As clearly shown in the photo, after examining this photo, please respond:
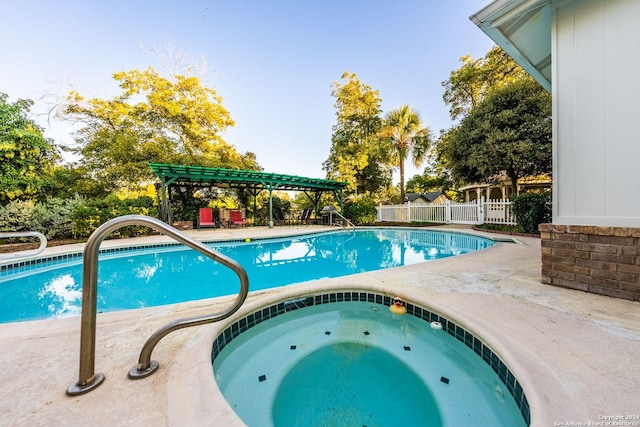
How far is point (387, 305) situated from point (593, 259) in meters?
2.22

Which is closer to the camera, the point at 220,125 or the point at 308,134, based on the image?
the point at 220,125

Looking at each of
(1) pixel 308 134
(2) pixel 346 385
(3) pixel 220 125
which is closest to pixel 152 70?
(3) pixel 220 125

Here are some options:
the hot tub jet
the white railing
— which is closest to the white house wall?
the hot tub jet

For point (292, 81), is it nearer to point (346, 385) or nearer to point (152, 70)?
point (152, 70)

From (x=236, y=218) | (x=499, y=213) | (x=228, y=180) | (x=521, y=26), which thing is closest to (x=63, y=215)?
(x=228, y=180)

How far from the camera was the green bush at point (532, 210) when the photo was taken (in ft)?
23.0

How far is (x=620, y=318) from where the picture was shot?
203cm

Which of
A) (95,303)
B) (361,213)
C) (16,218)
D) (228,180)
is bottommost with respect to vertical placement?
(95,303)

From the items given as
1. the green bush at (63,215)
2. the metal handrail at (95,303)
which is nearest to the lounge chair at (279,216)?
the green bush at (63,215)

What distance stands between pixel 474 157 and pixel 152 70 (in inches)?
678

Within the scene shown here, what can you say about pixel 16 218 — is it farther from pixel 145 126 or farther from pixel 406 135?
pixel 406 135

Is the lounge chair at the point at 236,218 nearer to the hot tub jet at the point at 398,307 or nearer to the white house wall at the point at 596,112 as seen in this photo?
the hot tub jet at the point at 398,307

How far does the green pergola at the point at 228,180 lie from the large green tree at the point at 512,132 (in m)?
6.82

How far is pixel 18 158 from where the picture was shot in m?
8.75
